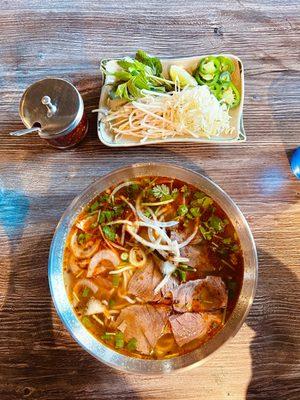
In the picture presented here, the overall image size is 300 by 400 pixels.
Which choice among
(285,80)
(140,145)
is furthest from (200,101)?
(285,80)

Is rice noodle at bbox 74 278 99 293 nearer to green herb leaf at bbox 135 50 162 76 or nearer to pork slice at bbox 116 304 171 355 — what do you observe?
pork slice at bbox 116 304 171 355

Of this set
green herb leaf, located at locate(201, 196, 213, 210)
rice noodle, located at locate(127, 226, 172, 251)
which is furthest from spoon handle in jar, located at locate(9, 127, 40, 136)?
green herb leaf, located at locate(201, 196, 213, 210)

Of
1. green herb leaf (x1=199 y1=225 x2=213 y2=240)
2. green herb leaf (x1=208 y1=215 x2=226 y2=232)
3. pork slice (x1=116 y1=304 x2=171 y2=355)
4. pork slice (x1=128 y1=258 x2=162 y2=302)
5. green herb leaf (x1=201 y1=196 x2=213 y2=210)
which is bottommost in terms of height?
pork slice (x1=116 y1=304 x2=171 y2=355)

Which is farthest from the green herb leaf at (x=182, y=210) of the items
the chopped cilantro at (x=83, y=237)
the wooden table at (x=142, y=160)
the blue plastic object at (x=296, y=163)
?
the blue plastic object at (x=296, y=163)

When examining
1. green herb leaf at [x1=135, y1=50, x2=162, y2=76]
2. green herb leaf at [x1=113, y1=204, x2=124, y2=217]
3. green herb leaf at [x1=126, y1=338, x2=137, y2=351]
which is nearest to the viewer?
green herb leaf at [x1=126, y1=338, x2=137, y2=351]

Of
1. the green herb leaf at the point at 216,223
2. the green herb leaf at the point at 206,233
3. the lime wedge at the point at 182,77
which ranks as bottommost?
the green herb leaf at the point at 206,233

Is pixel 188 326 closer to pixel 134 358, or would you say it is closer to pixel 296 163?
pixel 134 358

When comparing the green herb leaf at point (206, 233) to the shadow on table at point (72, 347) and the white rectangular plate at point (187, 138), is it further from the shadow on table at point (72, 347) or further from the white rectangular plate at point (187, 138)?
the white rectangular plate at point (187, 138)

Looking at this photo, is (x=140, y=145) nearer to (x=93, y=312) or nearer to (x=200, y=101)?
(x=200, y=101)
